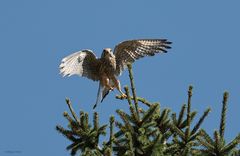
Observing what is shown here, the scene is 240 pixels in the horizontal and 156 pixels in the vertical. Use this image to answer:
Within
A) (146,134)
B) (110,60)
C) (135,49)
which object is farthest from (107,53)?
(146,134)

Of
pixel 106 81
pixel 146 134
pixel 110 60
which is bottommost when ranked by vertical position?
pixel 146 134

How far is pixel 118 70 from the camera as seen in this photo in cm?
1142

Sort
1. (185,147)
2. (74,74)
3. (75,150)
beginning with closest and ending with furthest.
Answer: (185,147)
(75,150)
(74,74)

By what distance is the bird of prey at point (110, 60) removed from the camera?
1082cm

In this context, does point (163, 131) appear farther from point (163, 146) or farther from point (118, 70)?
point (118, 70)

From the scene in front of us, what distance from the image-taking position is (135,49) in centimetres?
1118

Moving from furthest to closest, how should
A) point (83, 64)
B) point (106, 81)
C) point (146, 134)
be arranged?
point (83, 64) → point (106, 81) → point (146, 134)

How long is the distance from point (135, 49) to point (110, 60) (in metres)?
0.50

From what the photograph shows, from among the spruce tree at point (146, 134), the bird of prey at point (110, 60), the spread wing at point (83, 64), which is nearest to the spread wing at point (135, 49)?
the bird of prey at point (110, 60)

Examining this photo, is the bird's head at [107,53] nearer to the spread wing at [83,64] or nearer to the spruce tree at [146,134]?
the spread wing at [83,64]

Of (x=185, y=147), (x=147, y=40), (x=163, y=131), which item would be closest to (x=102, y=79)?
(x=147, y=40)

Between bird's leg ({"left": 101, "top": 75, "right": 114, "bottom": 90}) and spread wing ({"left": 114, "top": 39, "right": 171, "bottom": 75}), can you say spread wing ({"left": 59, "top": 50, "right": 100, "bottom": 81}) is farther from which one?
spread wing ({"left": 114, "top": 39, "right": 171, "bottom": 75})

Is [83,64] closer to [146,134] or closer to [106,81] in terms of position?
[106,81]

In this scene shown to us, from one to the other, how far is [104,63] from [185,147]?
17.7 feet
